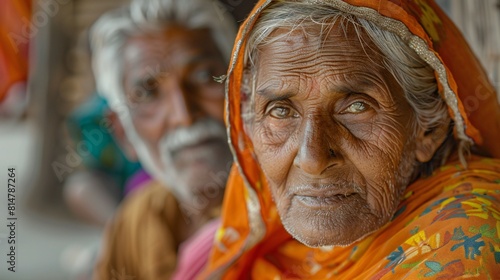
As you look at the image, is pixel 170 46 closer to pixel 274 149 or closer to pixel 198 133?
pixel 198 133

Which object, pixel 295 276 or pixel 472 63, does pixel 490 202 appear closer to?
pixel 472 63

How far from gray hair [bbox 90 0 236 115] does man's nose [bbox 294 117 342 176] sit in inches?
71.9

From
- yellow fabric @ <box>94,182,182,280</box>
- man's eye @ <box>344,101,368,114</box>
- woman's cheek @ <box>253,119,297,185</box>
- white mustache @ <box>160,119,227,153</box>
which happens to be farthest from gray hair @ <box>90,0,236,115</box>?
man's eye @ <box>344,101,368,114</box>

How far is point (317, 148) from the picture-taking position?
1.46m

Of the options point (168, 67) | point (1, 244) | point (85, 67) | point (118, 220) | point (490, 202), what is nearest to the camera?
point (490, 202)

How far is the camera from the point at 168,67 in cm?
325

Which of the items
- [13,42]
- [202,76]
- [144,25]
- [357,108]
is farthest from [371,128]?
[13,42]

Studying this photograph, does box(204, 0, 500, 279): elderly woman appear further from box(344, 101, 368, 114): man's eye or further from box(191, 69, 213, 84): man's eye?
box(191, 69, 213, 84): man's eye

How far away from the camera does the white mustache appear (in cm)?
331

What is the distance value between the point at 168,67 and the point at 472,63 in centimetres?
189

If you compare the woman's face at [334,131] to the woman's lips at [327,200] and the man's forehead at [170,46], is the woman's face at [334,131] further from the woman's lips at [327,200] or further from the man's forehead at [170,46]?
the man's forehead at [170,46]

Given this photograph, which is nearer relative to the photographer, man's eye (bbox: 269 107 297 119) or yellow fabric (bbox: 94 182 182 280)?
man's eye (bbox: 269 107 297 119)

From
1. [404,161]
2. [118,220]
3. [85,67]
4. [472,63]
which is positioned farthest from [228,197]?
[85,67]

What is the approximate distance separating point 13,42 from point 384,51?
3284 mm
